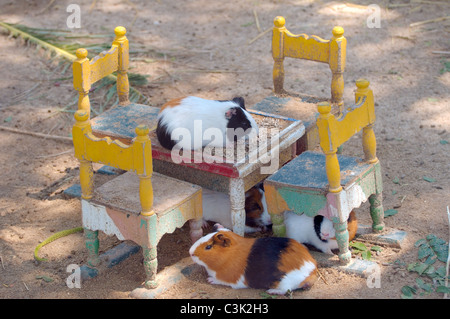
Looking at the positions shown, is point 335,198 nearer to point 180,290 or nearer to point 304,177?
point 304,177

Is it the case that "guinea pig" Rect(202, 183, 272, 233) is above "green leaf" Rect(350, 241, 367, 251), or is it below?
above

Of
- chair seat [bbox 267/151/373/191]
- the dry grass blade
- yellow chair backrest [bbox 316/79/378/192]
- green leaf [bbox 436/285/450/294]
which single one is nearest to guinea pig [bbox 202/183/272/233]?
chair seat [bbox 267/151/373/191]

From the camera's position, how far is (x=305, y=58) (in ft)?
17.8

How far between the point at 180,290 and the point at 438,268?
1609 millimetres

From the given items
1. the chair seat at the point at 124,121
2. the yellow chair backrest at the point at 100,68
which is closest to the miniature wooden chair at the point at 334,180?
the chair seat at the point at 124,121

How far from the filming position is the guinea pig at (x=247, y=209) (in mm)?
4750

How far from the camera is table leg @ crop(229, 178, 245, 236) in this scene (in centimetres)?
433

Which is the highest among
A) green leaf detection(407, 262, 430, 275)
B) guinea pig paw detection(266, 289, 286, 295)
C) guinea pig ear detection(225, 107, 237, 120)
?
guinea pig ear detection(225, 107, 237, 120)

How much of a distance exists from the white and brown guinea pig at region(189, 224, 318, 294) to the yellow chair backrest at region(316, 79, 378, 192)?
468 millimetres

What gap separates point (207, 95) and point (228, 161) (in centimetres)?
253

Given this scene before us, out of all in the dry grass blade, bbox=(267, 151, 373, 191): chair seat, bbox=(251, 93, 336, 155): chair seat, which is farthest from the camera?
the dry grass blade

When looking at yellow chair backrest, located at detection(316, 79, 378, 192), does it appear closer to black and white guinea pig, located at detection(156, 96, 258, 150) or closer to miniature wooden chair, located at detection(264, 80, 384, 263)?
miniature wooden chair, located at detection(264, 80, 384, 263)

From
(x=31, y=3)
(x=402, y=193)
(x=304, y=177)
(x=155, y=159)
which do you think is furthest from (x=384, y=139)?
(x=31, y=3)

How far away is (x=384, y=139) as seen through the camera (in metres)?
6.00
